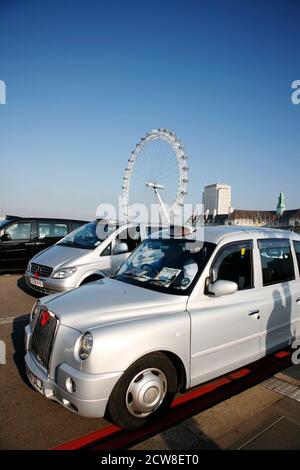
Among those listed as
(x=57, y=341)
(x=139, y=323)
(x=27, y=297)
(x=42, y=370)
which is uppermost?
(x=139, y=323)

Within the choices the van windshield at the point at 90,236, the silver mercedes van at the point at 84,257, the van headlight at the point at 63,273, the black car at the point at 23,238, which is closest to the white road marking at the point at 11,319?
the silver mercedes van at the point at 84,257

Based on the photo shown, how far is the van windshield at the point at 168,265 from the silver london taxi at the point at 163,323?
1 centimetres

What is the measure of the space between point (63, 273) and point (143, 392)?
4031 millimetres

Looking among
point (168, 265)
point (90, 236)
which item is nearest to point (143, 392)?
point (168, 265)

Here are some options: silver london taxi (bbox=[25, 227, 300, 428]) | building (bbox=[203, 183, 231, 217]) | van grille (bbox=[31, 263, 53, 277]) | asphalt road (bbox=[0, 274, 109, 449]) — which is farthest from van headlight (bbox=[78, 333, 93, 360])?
building (bbox=[203, 183, 231, 217])

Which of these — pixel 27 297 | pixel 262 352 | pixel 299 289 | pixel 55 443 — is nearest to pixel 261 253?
pixel 299 289

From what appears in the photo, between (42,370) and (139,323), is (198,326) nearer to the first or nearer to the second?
(139,323)

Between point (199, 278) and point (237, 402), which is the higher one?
point (199, 278)

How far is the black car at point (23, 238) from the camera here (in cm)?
980

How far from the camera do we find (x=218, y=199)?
160 metres

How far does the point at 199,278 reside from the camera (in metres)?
3.29

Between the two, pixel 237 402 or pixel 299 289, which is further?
pixel 299 289

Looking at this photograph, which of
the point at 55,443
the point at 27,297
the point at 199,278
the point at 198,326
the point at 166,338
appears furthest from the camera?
the point at 27,297

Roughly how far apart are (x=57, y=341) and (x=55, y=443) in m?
0.79
